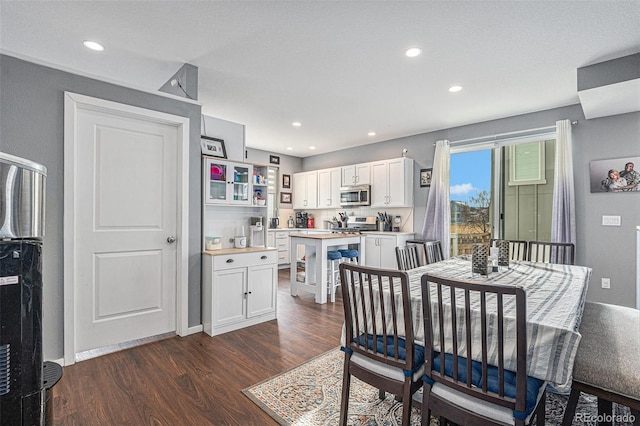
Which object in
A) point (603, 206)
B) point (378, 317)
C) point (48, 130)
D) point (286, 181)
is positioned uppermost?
point (286, 181)

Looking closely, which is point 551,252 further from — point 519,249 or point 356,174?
point 356,174

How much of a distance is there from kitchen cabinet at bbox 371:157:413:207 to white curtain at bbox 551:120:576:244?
2217 millimetres

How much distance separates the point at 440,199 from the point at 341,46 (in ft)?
11.3

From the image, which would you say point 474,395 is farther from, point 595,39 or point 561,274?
point 595,39

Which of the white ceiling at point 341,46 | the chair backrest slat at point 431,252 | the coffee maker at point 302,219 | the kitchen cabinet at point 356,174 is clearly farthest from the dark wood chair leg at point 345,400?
the coffee maker at point 302,219

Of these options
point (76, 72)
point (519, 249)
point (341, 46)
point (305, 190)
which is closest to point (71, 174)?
point (76, 72)

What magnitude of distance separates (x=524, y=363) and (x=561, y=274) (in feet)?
5.18

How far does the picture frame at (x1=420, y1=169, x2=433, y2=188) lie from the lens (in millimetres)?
5664

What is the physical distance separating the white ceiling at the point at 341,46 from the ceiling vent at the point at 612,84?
0.13m

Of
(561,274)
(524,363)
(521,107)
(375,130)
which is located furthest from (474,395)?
(375,130)

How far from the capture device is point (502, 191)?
4938 mm

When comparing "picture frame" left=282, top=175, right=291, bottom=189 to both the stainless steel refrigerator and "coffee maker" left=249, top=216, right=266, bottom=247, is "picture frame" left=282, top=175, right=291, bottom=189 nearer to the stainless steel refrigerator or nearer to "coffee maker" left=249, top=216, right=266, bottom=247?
"coffee maker" left=249, top=216, right=266, bottom=247

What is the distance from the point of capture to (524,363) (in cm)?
121

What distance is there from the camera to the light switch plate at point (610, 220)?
3887 millimetres
